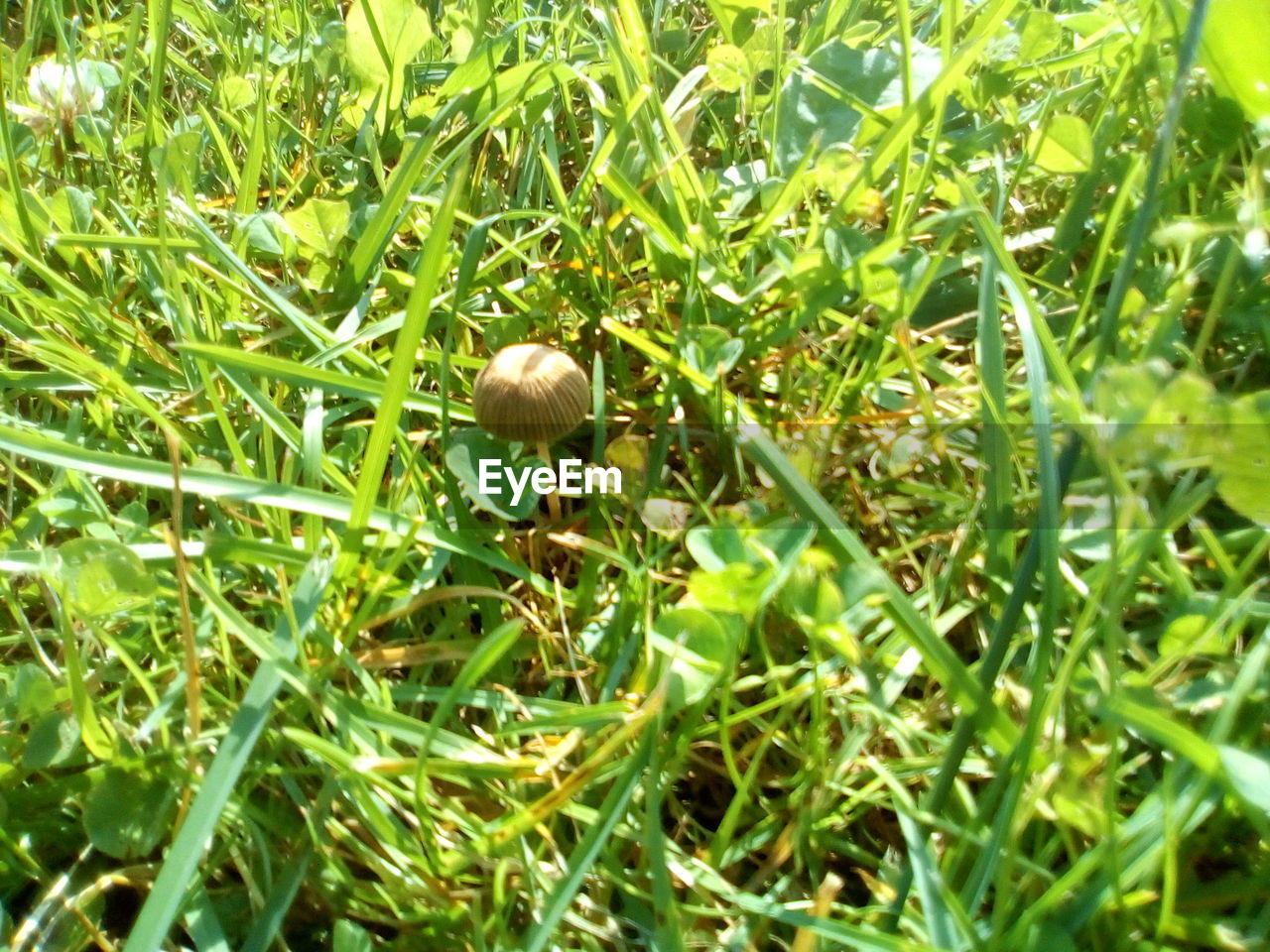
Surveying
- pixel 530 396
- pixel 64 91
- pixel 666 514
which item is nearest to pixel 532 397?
pixel 530 396

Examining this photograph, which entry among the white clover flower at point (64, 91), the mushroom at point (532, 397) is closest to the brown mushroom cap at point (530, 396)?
the mushroom at point (532, 397)

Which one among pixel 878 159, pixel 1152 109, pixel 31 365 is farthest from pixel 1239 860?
pixel 31 365

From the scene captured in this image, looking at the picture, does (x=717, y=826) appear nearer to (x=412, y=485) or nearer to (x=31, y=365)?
(x=412, y=485)

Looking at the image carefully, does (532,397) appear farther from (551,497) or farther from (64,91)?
(64,91)

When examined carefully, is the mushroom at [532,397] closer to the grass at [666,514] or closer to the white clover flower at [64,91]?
the grass at [666,514]

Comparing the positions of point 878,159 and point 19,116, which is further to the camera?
point 19,116

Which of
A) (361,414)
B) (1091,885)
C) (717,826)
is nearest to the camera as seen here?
(1091,885)
